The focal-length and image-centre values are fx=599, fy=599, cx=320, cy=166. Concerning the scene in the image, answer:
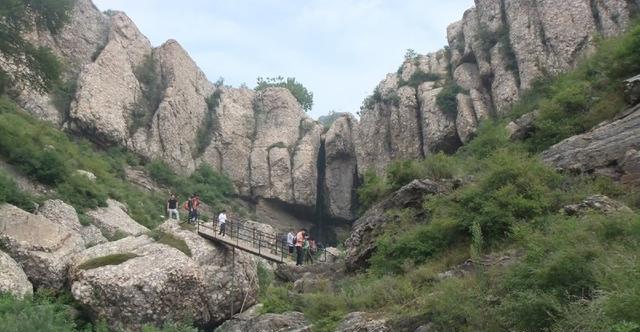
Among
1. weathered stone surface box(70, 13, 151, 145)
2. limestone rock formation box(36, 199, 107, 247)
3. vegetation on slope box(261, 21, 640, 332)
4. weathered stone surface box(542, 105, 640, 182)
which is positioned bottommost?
vegetation on slope box(261, 21, 640, 332)

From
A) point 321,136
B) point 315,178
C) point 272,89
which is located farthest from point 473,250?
point 272,89

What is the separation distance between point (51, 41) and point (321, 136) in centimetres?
2136

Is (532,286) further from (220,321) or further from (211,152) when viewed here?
(211,152)

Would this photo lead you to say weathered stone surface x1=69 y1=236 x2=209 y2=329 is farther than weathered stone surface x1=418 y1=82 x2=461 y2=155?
No

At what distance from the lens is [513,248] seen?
36.2 ft

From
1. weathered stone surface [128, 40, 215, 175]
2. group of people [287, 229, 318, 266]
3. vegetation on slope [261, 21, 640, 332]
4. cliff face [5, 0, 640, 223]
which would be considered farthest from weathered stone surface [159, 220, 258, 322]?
weathered stone surface [128, 40, 215, 175]

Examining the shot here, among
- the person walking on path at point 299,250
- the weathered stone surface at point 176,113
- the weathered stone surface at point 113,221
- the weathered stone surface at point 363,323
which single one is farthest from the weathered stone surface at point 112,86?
the weathered stone surface at point 363,323

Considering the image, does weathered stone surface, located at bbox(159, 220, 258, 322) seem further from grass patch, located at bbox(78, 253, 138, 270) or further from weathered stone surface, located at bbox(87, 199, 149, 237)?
weathered stone surface, located at bbox(87, 199, 149, 237)

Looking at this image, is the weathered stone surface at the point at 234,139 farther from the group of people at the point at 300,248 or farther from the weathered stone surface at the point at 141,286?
the weathered stone surface at the point at 141,286

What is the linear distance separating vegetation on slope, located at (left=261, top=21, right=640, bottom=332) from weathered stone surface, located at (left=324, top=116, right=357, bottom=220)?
23265 mm

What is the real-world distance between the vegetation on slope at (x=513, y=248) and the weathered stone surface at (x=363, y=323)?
21 cm

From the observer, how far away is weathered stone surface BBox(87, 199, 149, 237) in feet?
84.0

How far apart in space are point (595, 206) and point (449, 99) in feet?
87.9

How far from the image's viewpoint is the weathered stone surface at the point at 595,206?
10.3 meters
